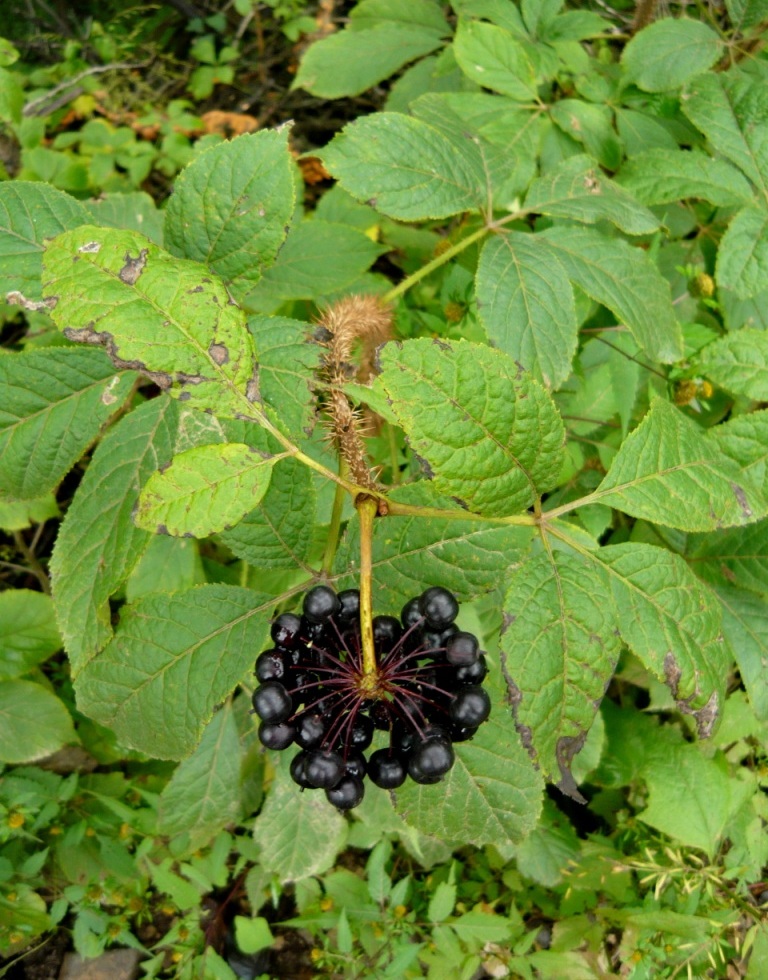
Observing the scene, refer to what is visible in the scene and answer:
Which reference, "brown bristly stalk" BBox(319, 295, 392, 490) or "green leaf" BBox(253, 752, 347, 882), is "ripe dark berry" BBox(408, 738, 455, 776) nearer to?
"brown bristly stalk" BBox(319, 295, 392, 490)

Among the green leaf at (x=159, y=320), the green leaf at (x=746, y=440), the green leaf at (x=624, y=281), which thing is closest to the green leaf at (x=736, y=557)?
the green leaf at (x=746, y=440)

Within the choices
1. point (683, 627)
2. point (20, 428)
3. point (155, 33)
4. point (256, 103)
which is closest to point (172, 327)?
point (20, 428)

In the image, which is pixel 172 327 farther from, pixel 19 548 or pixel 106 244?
pixel 19 548

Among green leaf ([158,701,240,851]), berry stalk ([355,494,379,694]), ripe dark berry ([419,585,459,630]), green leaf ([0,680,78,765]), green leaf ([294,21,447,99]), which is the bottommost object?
green leaf ([0,680,78,765])

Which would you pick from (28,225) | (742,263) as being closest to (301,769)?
(28,225)

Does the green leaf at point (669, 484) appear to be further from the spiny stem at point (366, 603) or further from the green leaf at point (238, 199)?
the green leaf at point (238, 199)

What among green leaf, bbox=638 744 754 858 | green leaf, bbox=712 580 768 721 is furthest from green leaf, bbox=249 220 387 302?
green leaf, bbox=638 744 754 858
